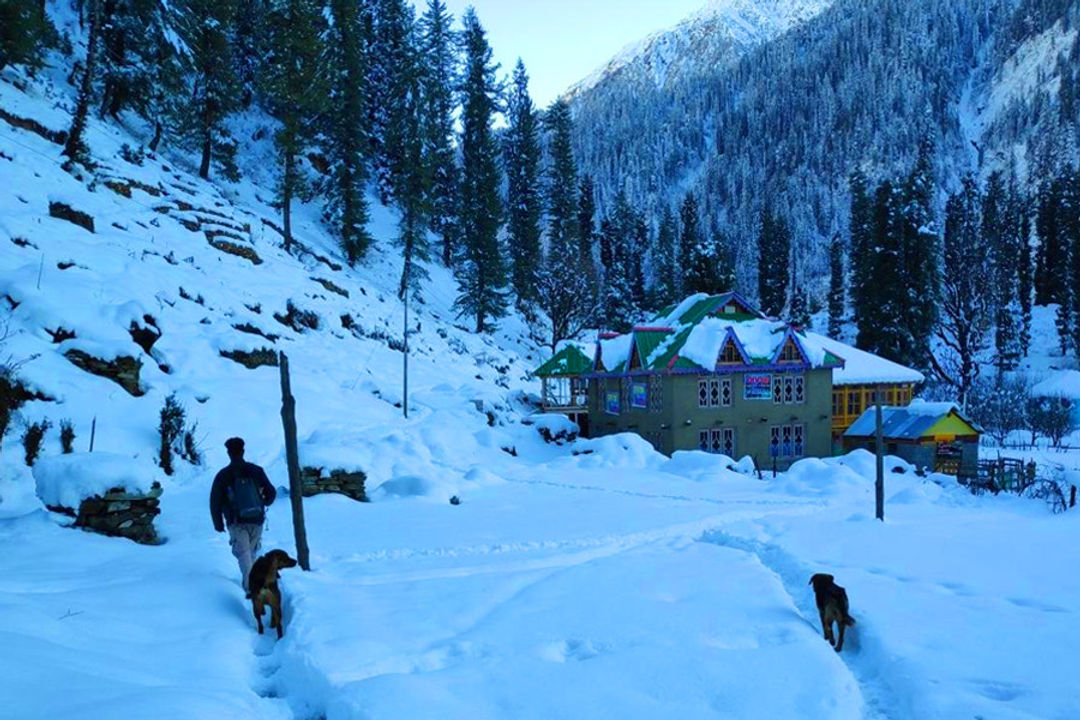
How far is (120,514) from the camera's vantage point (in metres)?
9.40

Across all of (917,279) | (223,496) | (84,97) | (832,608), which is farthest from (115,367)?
(917,279)

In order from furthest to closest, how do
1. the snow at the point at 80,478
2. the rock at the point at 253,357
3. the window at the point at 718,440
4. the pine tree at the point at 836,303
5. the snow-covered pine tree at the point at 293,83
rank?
the pine tree at the point at 836,303
the snow-covered pine tree at the point at 293,83
the window at the point at 718,440
the rock at the point at 253,357
the snow at the point at 80,478

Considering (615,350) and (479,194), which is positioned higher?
(479,194)

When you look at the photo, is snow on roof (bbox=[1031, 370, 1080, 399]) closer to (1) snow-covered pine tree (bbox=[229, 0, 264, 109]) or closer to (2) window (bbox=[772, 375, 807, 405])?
(2) window (bbox=[772, 375, 807, 405])

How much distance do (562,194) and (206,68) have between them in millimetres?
35984

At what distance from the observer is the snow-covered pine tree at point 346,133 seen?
43.7 metres

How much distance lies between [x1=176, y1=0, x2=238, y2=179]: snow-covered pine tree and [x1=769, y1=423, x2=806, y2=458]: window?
1435 inches

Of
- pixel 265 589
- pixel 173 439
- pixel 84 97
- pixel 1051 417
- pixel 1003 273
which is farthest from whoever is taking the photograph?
pixel 1003 273

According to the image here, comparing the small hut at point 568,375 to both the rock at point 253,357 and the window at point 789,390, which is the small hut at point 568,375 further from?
the rock at point 253,357

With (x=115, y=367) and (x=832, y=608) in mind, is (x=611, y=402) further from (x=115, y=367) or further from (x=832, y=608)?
(x=832, y=608)

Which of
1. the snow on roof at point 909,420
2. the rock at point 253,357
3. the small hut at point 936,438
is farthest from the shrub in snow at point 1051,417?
the rock at point 253,357

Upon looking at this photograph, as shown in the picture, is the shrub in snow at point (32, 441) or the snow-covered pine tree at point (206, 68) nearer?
the shrub in snow at point (32, 441)

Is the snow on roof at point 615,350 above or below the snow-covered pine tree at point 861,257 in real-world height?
below

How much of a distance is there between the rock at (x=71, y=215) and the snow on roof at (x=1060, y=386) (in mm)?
57544
